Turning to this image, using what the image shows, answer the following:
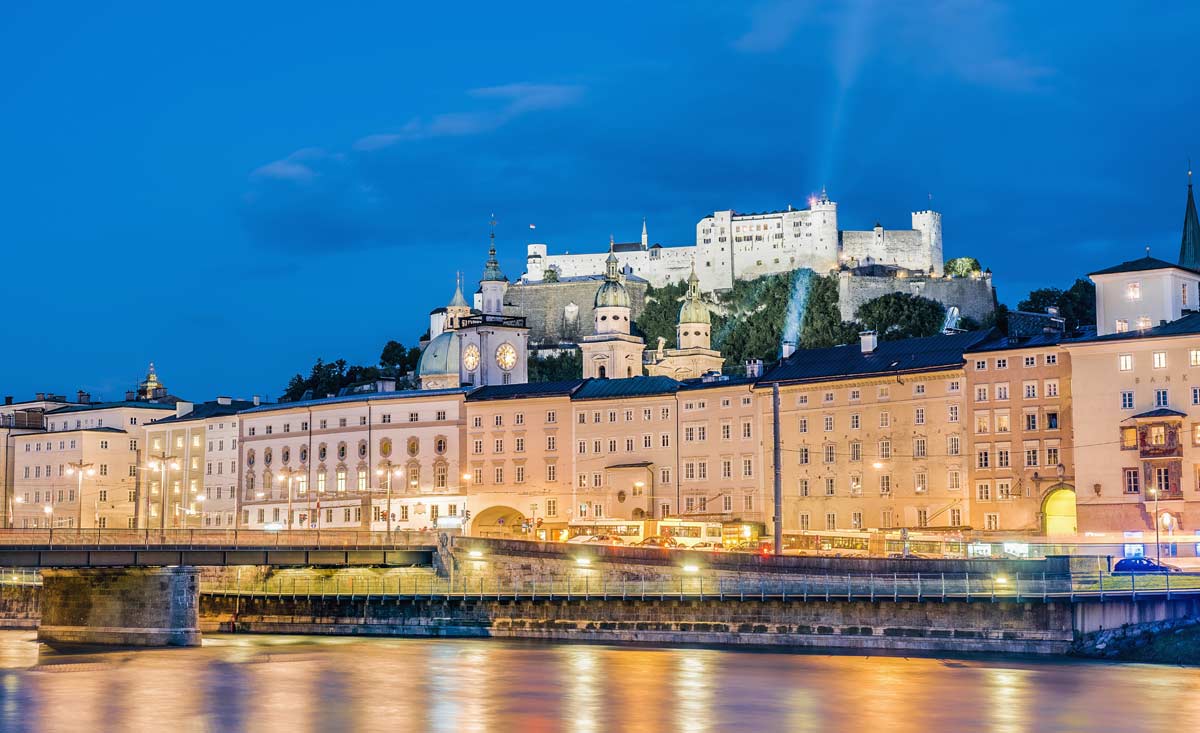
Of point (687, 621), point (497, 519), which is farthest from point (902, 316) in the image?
point (687, 621)

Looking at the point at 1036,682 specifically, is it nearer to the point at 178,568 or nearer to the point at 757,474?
the point at 178,568

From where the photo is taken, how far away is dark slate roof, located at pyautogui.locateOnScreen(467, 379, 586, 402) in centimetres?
12162

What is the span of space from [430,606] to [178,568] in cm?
1271

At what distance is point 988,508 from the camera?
9906 centimetres

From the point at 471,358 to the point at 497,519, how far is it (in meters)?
30.6

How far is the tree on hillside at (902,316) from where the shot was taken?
181 m

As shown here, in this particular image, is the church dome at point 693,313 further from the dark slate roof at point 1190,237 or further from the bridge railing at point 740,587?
the bridge railing at point 740,587

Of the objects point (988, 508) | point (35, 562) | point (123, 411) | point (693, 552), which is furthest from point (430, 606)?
point (123, 411)

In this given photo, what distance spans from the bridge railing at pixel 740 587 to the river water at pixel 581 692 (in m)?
3.61

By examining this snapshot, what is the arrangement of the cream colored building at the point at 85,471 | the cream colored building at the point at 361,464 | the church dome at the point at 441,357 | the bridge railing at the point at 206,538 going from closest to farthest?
the bridge railing at the point at 206,538 → the cream colored building at the point at 361,464 → the cream colored building at the point at 85,471 → the church dome at the point at 441,357

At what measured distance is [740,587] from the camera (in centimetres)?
7388

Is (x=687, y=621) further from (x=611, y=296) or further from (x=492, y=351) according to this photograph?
(x=611, y=296)

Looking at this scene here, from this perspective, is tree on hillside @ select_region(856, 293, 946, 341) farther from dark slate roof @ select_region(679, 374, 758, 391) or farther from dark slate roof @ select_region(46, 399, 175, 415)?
dark slate roof @ select_region(46, 399, 175, 415)

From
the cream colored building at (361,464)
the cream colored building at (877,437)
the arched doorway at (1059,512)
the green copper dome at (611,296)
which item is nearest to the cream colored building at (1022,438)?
the arched doorway at (1059,512)
